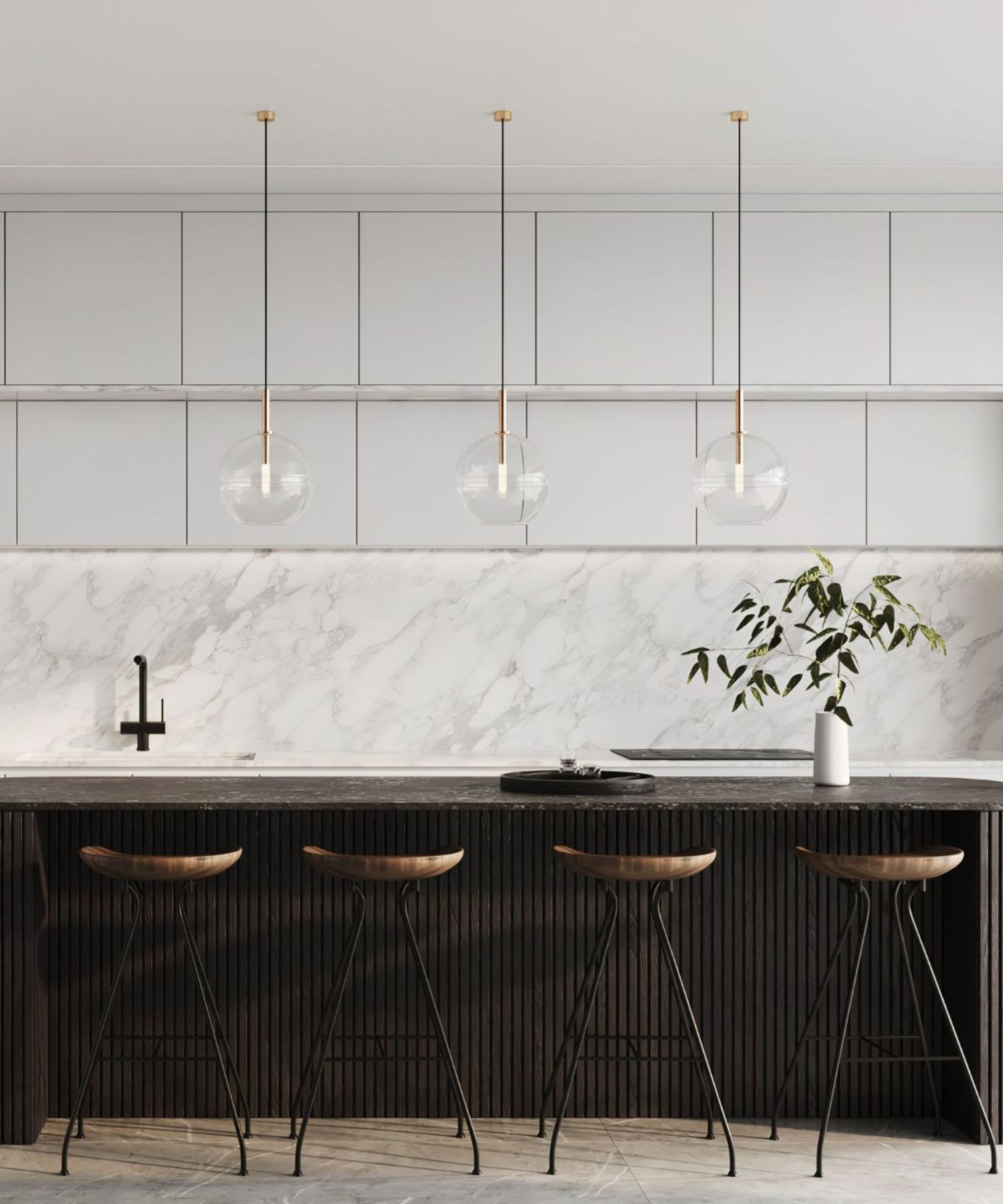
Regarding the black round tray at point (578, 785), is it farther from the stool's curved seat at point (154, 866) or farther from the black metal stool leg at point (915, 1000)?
the stool's curved seat at point (154, 866)

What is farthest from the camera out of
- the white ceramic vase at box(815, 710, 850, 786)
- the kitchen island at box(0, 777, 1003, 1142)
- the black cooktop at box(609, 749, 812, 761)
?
the black cooktop at box(609, 749, 812, 761)

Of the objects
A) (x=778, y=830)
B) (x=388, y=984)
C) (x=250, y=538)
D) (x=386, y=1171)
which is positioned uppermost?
(x=250, y=538)

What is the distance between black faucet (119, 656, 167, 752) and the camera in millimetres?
4770

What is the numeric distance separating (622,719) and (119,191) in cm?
282

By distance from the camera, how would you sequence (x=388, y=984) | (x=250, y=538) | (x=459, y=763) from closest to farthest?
1. (x=388, y=984)
2. (x=459, y=763)
3. (x=250, y=538)

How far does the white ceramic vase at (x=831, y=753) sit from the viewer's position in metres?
3.44

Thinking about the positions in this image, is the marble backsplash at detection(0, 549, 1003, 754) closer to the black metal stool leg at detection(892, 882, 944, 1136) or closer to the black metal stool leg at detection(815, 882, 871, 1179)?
the black metal stool leg at detection(892, 882, 944, 1136)

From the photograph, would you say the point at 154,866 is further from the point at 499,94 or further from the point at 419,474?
the point at 499,94

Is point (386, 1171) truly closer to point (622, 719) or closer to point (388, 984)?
point (388, 984)

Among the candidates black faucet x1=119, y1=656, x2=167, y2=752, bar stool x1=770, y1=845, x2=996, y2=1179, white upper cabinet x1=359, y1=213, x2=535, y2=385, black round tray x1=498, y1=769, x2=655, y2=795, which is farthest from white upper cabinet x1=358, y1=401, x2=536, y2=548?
bar stool x1=770, y1=845, x2=996, y2=1179

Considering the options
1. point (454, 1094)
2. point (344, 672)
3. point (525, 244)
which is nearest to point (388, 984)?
point (454, 1094)

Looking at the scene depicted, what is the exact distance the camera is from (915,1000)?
3.15 meters

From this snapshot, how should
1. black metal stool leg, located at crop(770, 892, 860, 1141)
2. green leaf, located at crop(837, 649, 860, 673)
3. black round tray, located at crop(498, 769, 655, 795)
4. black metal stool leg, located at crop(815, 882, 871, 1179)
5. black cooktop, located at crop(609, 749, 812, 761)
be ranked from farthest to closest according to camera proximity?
1. black cooktop, located at crop(609, 749, 812, 761)
2. green leaf, located at crop(837, 649, 860, 673)
3. black round tray, located at crop(498, 769, 655, 795)
4. black metal stool leg, located at crop(770, 892, 860, 1141)
5. black metal stool leg, located at crop(815, 882, 871, 1179)

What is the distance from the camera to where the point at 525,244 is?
15.3 ft
